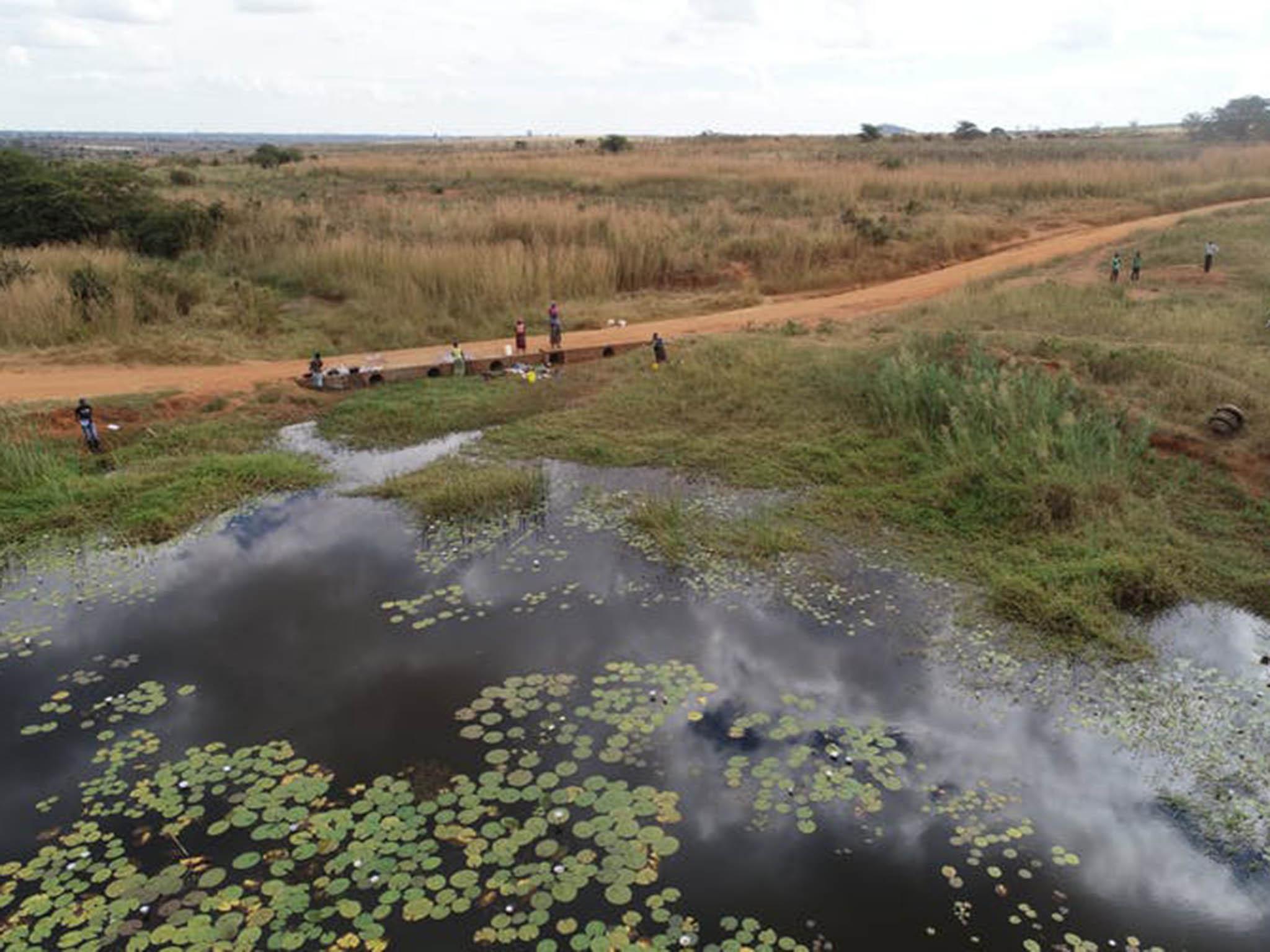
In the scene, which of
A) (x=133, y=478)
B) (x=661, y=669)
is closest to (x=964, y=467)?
(x=661, y=669)

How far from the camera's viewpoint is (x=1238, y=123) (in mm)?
50375

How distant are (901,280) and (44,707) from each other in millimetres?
18604

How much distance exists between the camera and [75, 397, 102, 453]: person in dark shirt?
Result: 10070 millimetres

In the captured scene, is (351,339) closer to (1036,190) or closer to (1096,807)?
(1096,807)

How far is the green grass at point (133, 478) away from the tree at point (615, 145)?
43.3 metres

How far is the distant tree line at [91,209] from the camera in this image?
678 inches

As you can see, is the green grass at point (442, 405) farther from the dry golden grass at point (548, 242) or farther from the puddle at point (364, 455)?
the dry golden grass at point (548, 242)

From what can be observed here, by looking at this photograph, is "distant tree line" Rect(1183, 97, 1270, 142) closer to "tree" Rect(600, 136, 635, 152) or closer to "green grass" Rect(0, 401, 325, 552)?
"tree" Rect(600, 136, 635, 152)

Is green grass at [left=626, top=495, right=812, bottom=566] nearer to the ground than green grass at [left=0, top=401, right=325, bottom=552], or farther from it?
nearer to the ground

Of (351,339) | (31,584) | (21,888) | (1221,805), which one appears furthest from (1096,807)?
(351,339)

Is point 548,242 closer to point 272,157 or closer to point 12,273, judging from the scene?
point 12,273

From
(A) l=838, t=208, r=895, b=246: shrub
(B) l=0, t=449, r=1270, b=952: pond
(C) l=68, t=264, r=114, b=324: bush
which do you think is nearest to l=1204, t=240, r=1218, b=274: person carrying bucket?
(A) l=838, t=208, r=895, b=246: shrub

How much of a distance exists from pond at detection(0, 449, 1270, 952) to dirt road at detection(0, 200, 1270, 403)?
5.06 meters

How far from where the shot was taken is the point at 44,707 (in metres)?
5.91
